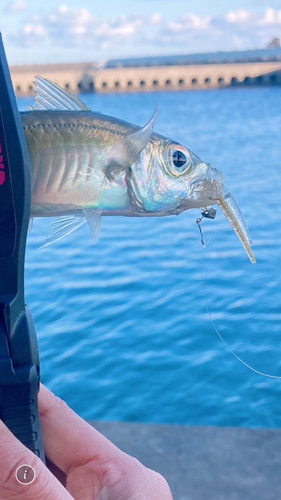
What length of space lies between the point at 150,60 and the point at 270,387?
2485 millimetres

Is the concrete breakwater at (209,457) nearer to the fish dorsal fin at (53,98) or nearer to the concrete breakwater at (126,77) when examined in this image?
the concrete breakwater at (126,77)

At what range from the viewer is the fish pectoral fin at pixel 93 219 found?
45cm

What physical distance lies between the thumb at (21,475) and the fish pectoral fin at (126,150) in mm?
239

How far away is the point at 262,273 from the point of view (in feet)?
14.9

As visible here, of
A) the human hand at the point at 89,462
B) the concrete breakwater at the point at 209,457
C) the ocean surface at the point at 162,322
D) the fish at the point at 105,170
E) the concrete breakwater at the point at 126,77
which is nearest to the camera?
the fish at the point at 105,170

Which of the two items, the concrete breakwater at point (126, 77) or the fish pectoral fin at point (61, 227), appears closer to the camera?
the fish pectoral fin at point (61, 227)

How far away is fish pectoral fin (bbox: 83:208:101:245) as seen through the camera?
449 millimetres

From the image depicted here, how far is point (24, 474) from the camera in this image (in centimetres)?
53

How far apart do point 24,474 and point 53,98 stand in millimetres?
287

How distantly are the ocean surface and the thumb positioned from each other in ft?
6.43

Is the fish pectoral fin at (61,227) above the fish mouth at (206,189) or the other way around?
the other way around

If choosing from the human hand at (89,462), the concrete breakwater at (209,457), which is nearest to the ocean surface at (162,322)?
the concrete breakwater at (209,457)

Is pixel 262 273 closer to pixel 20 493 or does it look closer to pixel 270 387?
pixel 270 387

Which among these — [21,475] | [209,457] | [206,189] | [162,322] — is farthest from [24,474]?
[162,322]
